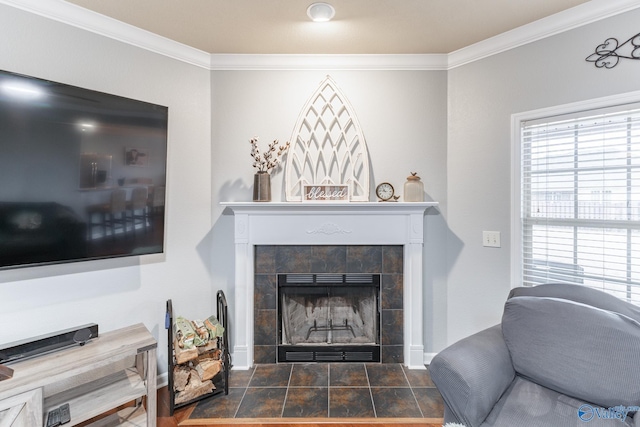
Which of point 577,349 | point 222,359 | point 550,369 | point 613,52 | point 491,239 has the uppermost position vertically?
point 613,52

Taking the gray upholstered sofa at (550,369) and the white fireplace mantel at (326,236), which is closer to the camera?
the gray upholstered sofa at (550,369)

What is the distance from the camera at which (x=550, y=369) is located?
1.52 meters

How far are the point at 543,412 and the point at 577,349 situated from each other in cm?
34

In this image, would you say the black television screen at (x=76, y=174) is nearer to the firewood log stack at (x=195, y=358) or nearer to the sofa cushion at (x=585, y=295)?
the firewood log stack at (x=195, y=358)

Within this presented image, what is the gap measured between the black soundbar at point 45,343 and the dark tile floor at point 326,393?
0.83 meters

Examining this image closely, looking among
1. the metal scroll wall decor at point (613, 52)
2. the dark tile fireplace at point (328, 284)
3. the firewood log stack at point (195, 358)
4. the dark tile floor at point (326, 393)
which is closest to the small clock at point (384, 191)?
the dark tile fireplace at point (328, 284)

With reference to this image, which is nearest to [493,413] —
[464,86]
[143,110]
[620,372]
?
[620,372]

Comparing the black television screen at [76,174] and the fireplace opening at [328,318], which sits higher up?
the black television screen at [76,174]

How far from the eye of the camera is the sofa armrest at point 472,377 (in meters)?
1.39

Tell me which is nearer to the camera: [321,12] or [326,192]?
[321,12]

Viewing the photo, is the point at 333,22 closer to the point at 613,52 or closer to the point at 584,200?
the point at 613,52

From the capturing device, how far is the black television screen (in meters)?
1.59

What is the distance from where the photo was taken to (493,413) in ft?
4.67

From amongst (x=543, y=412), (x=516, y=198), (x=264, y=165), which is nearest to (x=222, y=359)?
(x=264, y=165)
